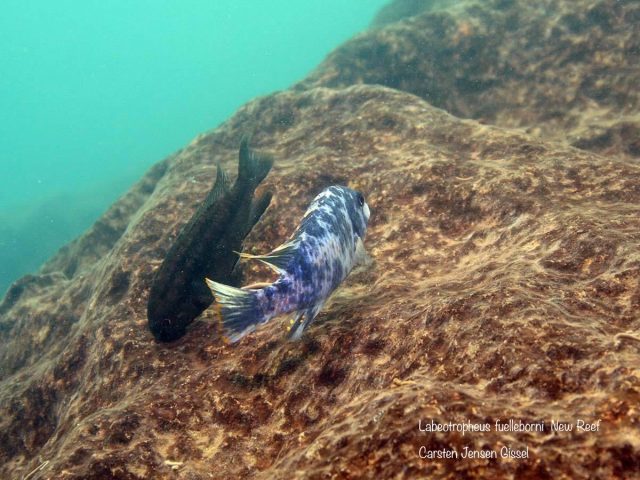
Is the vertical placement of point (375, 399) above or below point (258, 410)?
above

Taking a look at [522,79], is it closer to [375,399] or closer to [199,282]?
[199,282]

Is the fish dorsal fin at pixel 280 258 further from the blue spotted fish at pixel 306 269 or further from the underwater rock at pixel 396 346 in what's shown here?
the underwater rock at pixel 396 346

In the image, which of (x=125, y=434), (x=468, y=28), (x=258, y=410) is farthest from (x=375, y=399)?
(x=468, y=28)

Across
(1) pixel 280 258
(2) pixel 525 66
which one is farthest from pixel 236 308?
(2) pixel 525 66

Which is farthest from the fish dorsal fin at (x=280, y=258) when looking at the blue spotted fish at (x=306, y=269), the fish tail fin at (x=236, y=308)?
the fish tail fin at (x=236, y=308)

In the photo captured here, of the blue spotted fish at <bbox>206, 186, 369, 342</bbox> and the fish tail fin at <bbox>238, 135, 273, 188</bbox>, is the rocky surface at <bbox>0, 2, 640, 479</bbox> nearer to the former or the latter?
the blue spotted fish at <bbox>206, 186, 369, 342</bbox>

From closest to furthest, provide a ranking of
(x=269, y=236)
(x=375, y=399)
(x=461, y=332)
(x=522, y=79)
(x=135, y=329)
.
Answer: (x=375, y=399) < (x=461, y=332) < (x=135, y=329) < (x=269, y=236) < (x=522, y=79)
